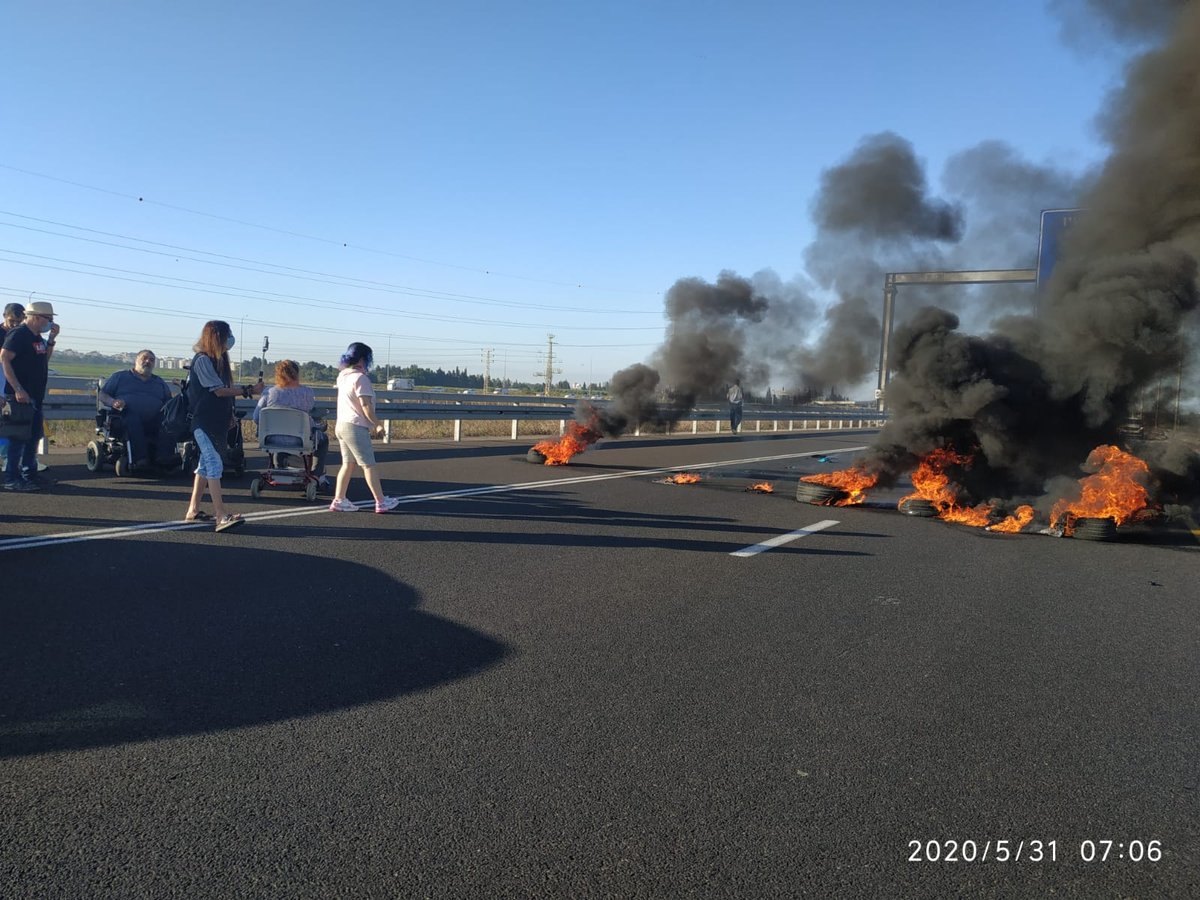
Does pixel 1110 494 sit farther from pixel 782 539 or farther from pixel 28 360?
pixel 28 360

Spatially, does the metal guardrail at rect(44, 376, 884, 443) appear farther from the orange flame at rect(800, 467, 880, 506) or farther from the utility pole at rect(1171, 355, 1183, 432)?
the utility pole at rect(1171, 355, 1183, 432)

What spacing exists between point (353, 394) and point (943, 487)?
24.0ft

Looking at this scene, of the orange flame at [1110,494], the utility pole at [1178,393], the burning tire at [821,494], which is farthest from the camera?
the utility pole at [1178,393]

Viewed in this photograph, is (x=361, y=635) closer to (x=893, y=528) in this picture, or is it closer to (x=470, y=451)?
(x=893, y=528)

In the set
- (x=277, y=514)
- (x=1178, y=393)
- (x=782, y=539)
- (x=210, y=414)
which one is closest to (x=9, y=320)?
(x=210, y=414)

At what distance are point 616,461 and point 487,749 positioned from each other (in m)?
14.3

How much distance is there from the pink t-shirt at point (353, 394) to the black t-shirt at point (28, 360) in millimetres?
3394

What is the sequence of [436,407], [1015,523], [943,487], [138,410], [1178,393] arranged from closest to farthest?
[1015,523] < [138,410] < [943,487] < [1178,393] < [436,407]

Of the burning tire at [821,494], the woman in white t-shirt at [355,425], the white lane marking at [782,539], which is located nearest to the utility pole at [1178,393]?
the burning tire at [821,494]

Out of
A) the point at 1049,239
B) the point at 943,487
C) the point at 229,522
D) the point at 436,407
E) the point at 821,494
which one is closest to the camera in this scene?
the point at 229,522

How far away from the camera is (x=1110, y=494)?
10.1 meters

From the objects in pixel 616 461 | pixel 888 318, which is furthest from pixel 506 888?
pixel 888 318

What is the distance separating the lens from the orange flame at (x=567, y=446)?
16.1 metres

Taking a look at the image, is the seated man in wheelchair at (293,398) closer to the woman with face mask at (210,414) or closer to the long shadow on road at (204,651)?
the woman with face mask at (210,414)
